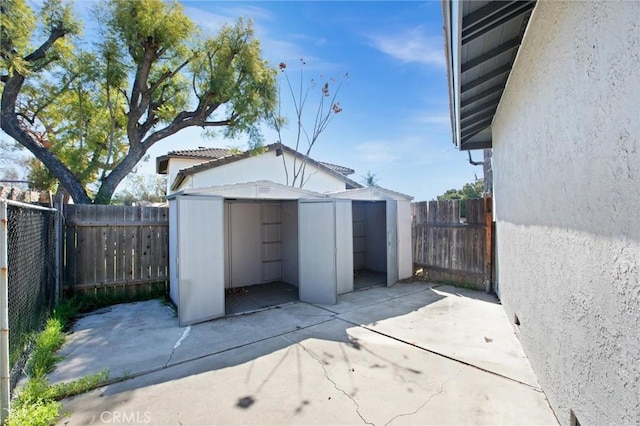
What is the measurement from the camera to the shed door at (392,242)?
7812mm

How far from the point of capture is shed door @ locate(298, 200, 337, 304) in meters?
6.20

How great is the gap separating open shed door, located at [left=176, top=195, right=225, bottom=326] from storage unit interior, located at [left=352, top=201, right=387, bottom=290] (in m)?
4.94

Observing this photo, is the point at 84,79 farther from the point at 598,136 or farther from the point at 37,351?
the point at 598,136

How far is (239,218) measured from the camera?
7.72 m

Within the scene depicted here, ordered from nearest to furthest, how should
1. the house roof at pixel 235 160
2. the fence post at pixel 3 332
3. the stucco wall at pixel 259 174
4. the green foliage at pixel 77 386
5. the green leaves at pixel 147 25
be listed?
the fence post at pixel 3 332 → the green foliage at pixel 77 386 → the green leaves at pixel 147 25 → the house roof at pixel 235 160 → the stucco wall at pixel 259 174

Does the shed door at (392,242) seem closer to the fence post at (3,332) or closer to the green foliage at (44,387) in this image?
the green foliage at (44,387)

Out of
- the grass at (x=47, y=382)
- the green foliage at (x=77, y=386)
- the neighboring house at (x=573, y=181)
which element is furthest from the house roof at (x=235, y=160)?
the neighboring house at (x=573, y=181)

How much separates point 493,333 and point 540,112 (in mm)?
3309

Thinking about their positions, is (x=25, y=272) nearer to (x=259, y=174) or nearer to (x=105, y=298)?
(x=105, y=298)

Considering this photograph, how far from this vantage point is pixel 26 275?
3.90m

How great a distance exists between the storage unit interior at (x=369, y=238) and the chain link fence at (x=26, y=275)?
7072 mm

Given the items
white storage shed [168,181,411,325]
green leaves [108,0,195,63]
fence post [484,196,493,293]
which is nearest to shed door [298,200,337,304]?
white storage shed [168,181,411,325]

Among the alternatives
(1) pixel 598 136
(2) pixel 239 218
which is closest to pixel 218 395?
(1) pixel 598 136

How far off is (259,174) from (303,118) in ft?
9.86
